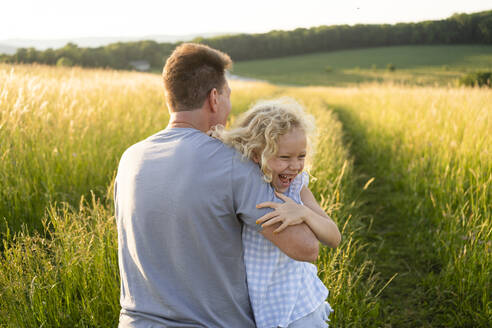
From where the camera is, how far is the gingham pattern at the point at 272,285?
158cm

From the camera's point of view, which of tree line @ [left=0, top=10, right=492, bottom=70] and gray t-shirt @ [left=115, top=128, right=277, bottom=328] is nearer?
gray t-shirt @ [left=115, top=128, right=277, bottom=328]

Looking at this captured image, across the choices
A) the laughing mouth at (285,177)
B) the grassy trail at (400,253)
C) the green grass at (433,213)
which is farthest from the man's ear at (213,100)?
the green grass at (433,213)

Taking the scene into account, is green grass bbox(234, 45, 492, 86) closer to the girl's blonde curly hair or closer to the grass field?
the grass field

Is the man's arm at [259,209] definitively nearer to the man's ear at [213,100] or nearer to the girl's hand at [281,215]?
the girl's hand at [281,215]

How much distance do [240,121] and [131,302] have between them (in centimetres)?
93

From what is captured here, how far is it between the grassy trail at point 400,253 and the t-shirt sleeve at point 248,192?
54.5 inches

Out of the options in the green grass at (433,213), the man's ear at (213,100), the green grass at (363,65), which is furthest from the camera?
the green grass at (363,65)

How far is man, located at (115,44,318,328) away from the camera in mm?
1425

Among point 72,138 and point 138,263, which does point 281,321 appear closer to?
point 138,263

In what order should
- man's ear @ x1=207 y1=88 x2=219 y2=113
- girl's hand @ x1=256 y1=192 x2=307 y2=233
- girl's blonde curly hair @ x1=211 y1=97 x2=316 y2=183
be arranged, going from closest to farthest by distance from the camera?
girl's hand @ x1=256 y1=192 x2=307 y2=233 → girl's blonde curly hair @ x1=211 y1=97 x2=316 y2=183 → man's ear @ x1=207 y1=88 x2=219 y2=113

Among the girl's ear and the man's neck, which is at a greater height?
the man's neck

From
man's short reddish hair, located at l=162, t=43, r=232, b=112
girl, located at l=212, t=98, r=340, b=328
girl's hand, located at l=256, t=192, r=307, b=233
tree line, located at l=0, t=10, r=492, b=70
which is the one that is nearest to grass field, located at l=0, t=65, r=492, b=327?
girl, located at l=212, t=98, r=340, b=328

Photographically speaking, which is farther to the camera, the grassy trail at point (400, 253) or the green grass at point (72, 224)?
the grassy trail at point (400, 253)

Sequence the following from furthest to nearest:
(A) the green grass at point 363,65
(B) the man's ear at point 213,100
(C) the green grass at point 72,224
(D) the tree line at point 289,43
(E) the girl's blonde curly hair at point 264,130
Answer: (A) the green grass at point 363,65 < (D) the tree line at point 289,43 < (C) the green grass at point 72,224 < (B) the man's ear at point 213,100 < (E) the girl's blonde curly hair at point 264,130
